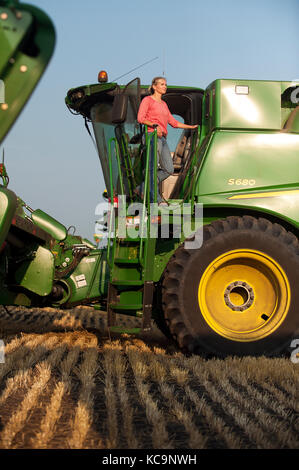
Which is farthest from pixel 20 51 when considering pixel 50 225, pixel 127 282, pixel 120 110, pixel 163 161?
pixel 50 225

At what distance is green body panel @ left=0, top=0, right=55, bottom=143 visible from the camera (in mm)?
1510

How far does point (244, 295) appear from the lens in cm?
430

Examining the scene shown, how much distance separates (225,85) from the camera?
4516mm

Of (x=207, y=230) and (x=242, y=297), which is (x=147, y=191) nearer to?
(x=207, y=230)

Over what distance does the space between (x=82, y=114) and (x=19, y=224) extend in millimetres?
1621

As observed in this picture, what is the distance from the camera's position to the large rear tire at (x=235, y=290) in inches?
157

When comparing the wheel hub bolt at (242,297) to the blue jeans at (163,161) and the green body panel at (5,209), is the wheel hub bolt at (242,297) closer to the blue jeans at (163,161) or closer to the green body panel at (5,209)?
the blue jeans at (163,161)

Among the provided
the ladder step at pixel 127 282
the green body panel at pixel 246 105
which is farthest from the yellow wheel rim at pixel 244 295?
the green body panel at pixel 246 105

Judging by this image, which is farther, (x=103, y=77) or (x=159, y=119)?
(x=103, y=77)

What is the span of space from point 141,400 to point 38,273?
94.7 inches

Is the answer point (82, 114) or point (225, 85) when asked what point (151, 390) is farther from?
point (82, 114)

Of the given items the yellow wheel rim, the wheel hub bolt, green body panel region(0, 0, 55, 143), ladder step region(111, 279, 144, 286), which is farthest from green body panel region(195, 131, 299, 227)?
green body panel region(0, 0, 55, 143)

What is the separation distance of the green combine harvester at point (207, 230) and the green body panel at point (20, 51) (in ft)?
7.84

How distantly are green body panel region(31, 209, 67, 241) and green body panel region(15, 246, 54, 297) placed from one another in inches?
23.3
